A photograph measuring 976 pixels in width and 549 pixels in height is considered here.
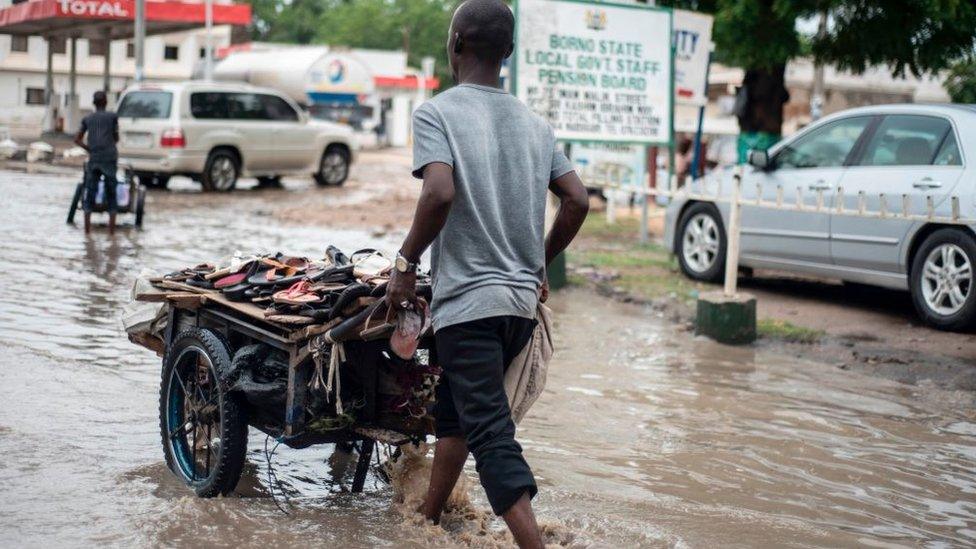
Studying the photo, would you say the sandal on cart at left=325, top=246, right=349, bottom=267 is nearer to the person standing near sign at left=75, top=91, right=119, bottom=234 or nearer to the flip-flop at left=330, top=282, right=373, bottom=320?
the flip-flop at left=330, top=282, right=373, bottom=320

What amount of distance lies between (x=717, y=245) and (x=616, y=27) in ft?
9.58

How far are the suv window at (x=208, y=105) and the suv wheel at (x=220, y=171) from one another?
646 mm

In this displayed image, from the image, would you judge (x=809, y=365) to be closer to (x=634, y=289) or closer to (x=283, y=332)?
(x=634, y=289)

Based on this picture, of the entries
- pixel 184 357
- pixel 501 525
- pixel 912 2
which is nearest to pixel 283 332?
pixel 184 357

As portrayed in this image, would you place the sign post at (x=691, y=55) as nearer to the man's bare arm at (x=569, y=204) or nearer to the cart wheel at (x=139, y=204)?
the cart wheel at (x=139, y=204)

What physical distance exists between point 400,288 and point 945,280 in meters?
6.05

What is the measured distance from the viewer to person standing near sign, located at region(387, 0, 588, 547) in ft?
12.4

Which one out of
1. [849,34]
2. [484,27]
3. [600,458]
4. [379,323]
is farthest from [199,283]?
[849,34]

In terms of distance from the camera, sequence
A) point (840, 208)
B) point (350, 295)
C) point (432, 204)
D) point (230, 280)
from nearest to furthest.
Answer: point (432, 204), point (350, 295), point (230, 280), point (840, 208)

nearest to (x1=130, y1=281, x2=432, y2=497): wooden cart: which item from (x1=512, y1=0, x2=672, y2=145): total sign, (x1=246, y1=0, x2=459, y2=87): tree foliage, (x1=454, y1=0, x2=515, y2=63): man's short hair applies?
(x1=454, y1=0, x2=515, y2=63): man's short hair

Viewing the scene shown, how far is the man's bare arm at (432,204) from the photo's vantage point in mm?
3682

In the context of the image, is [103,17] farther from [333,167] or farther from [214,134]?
[214,134]

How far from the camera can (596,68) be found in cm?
1246

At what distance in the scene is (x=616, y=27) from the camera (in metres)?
12.6
